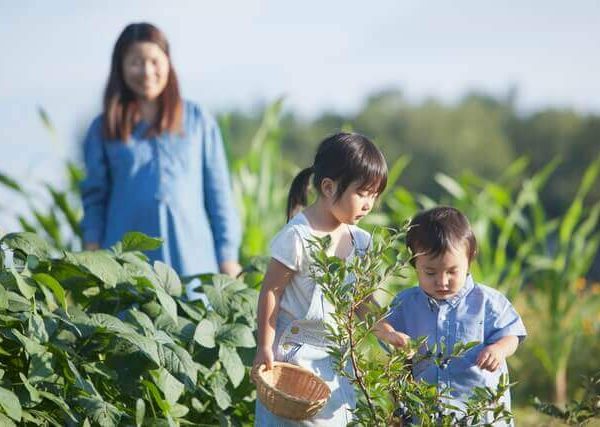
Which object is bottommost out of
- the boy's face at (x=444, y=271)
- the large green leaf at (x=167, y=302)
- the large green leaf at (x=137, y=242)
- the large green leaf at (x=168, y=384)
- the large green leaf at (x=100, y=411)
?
the large green leaf at (x=100, y=411)

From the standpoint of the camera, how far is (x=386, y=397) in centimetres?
236

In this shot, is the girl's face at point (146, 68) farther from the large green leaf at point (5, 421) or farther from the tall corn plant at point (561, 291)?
the tall corn plant at point (561, 291)

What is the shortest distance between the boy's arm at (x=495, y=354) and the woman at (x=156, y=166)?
1.52 m

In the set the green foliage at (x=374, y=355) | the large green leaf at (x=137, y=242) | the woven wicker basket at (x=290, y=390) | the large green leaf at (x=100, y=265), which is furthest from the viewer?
the large green leaf at (x=137, y=242)

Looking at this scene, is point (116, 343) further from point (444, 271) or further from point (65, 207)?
point (65, 207)

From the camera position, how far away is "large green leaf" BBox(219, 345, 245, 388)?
282 cm

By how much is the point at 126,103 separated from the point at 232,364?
55.1 inches

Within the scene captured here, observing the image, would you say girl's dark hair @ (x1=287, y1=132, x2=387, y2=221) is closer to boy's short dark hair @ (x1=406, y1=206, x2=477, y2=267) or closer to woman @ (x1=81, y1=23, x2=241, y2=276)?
boy's short dark hair @ (x1=406, y1=206, x2=477, y2=267)

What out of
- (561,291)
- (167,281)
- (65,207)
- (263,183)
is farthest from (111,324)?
(561,291)

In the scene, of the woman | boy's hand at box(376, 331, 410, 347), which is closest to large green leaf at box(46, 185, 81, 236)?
the woman

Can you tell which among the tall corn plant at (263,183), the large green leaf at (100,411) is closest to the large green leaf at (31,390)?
the large green leaf at (100,411)

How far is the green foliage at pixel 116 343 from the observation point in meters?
2.58

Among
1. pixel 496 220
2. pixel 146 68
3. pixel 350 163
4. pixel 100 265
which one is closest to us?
pixel 350 163

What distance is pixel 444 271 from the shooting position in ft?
8.58
